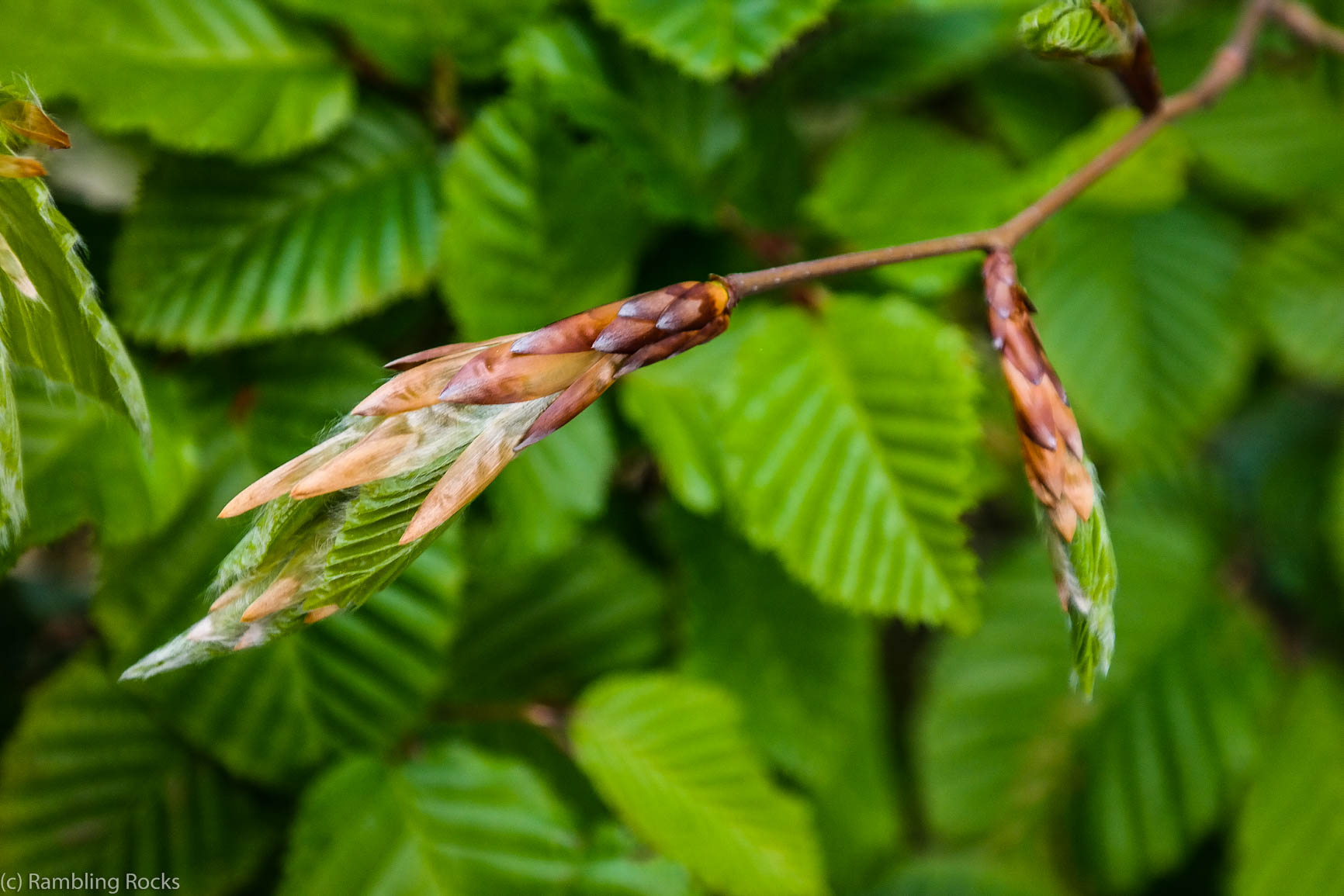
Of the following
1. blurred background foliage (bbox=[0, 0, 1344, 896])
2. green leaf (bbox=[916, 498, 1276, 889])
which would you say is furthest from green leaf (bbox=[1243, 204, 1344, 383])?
green leaf (bbox=[916, 498, 1276, 889])

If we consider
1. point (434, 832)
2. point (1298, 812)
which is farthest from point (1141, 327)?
point (434, 832)

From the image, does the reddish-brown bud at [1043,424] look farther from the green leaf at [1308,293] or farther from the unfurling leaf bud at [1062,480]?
the green leaf at [1308,293]

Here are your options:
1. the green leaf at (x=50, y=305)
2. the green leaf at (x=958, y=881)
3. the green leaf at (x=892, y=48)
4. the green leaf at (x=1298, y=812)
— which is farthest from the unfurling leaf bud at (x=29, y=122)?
the green leaf at (x=1298, y=812)

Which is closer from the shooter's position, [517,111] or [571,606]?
[517,111]

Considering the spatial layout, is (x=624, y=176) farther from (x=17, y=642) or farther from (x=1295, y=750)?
(x=1295, y=750)

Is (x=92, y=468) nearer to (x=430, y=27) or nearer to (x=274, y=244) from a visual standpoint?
(x=274, y=244)

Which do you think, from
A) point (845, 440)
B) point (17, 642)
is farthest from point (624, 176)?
point (17, 642)
